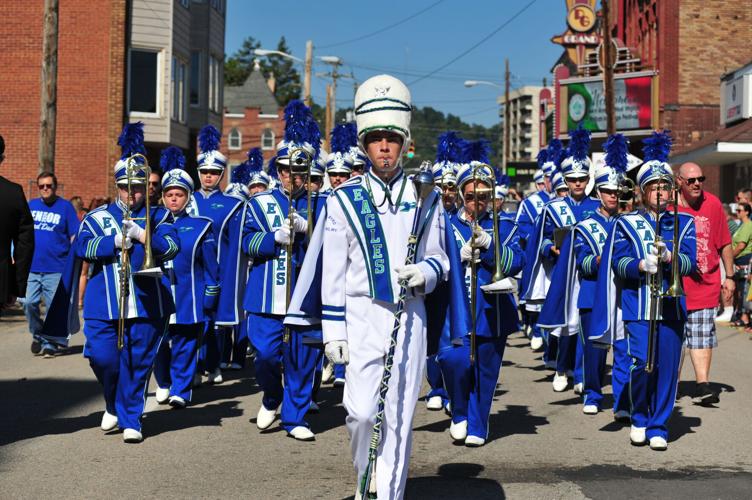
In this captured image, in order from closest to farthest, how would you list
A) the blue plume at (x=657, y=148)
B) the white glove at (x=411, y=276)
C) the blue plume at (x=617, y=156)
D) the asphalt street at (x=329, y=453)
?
the white glove at (x=411, y=276) → the asphalt street at (x=329, y=453) → the blue plume at (x=657, y=148) → the blue plume at (x=617, y=156)

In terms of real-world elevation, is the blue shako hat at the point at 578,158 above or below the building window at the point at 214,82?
below

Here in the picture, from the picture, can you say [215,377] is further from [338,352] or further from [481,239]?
[338,352]

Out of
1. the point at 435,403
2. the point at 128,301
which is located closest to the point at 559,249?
the point at 435,403

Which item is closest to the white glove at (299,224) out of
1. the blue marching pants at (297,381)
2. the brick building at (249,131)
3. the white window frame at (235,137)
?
the blue marching pants at (297,381)

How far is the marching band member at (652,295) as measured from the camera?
8727mm

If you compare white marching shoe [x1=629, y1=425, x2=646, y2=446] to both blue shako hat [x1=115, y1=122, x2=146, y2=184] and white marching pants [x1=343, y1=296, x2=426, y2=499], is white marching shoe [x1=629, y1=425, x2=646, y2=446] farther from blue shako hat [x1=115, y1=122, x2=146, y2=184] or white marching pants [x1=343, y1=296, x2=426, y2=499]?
blue shako hat [x1=115, y1=122, x2=146, y2=184]

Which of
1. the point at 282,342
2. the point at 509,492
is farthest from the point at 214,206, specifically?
the point at 509,492

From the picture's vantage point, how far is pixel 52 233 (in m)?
15.1

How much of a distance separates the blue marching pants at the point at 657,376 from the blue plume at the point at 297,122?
306cm

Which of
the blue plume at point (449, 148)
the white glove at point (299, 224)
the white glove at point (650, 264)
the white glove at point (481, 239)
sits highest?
the blue plume at point (449, 148)

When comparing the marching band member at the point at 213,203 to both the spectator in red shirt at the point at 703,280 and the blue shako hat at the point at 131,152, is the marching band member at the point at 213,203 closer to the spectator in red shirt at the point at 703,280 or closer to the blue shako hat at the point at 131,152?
the blue shako hat at the point at 131,152

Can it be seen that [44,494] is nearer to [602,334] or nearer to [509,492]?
[509,492]

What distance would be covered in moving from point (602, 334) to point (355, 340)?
155 inches

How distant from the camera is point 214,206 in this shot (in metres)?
12.3
